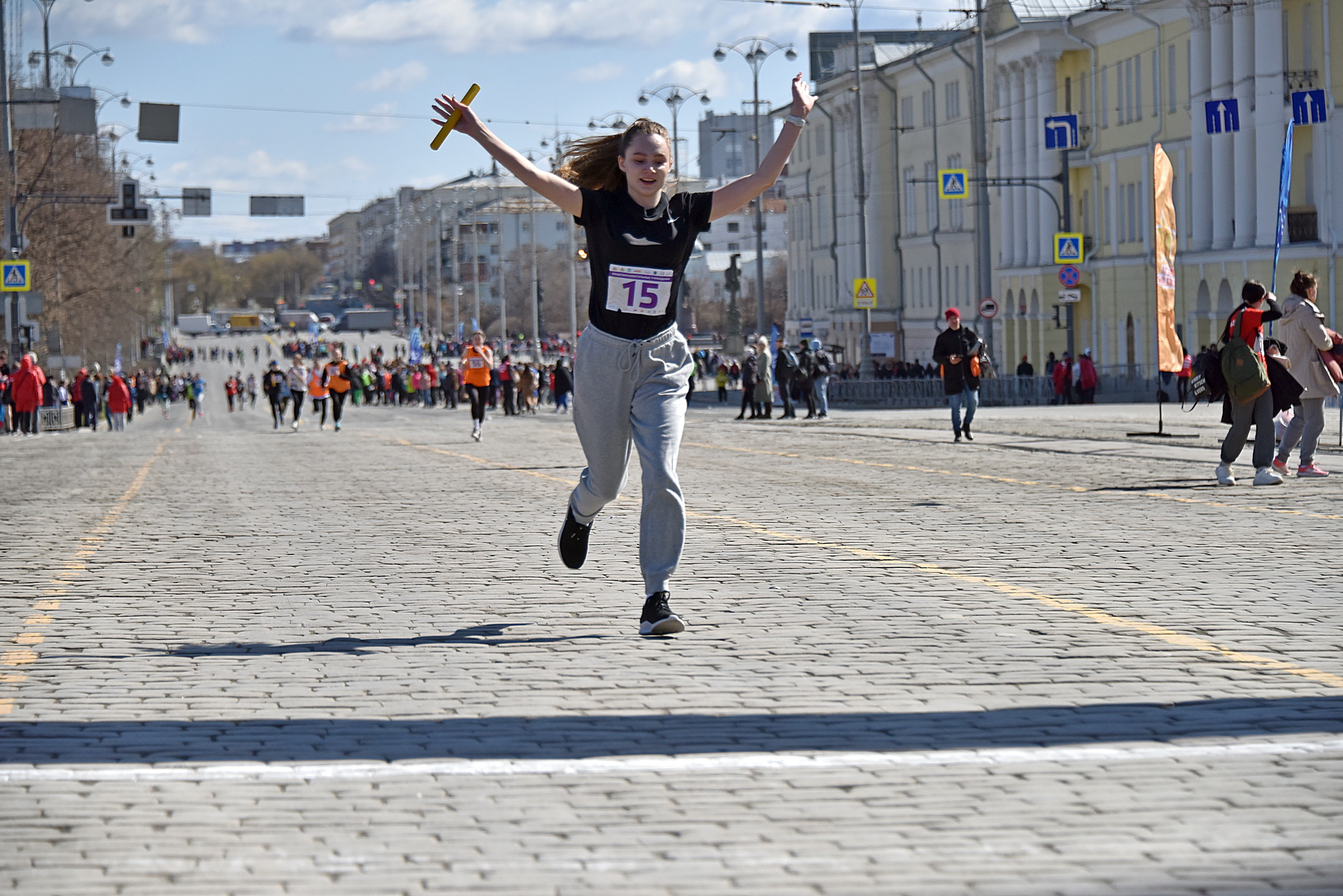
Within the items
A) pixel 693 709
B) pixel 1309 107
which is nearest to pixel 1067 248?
pixel 1309 107

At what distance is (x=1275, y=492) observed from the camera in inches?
604

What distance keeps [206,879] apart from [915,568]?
6461mm

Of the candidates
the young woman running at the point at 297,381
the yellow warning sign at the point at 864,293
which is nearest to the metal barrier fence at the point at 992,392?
the yellow warning sign at the point at 864,293

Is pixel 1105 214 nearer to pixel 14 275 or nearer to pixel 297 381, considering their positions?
pixel 297 381

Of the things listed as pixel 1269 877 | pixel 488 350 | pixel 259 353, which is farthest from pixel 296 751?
pixel 259 353

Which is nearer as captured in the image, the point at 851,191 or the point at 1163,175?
the point at 1163,175

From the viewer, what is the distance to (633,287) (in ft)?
25.6

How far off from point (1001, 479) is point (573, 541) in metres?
10.1

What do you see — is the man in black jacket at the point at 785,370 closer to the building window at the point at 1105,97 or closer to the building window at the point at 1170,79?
the building window at the point at 1170,79

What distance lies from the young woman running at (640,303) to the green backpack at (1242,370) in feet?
28.6

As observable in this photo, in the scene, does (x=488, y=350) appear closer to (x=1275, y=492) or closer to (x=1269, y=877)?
(x=1275, y=492)

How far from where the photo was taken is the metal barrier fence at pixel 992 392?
51.6 metres

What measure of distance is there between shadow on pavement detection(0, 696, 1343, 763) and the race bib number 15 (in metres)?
2.10

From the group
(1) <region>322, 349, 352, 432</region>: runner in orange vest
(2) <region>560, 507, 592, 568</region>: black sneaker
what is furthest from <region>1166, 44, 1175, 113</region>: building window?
(2) <region>560, 507, 592, 568</region>: black sneaker
